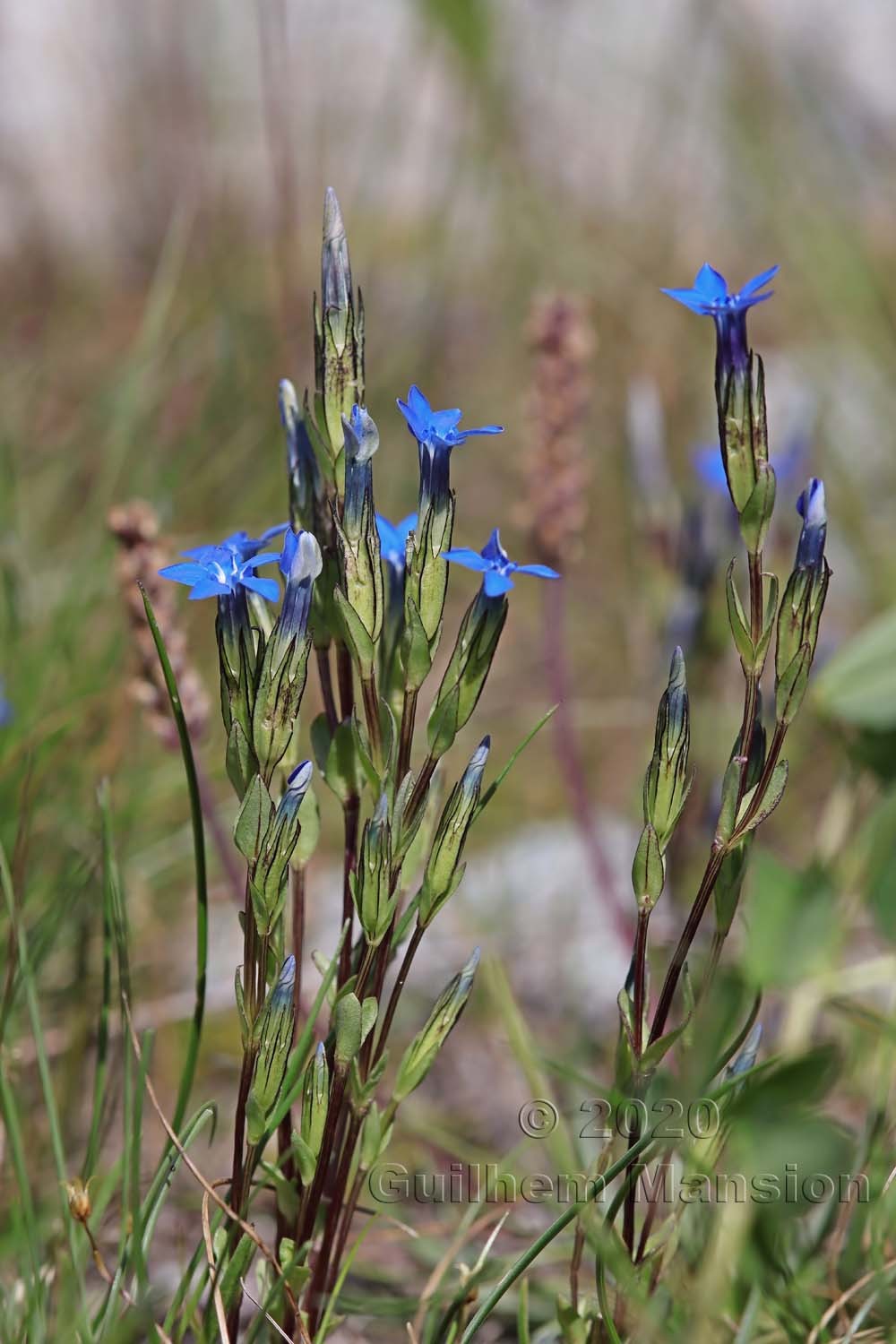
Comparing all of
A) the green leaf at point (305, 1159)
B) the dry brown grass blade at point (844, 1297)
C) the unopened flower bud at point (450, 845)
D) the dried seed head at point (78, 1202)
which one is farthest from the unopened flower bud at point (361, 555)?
the dry brown grass blade at point (844, 1297)

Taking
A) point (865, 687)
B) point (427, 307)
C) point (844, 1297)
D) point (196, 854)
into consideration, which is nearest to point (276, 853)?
point (196, 854)

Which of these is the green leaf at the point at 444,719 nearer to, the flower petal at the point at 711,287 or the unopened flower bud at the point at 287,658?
the unopened flower bud at the point at 287,658

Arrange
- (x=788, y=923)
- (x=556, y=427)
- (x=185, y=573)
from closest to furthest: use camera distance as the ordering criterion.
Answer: (x=185, y=573), (x=788, y=923), (x=556, y=427)

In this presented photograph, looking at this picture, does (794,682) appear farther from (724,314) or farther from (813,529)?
(724,314)

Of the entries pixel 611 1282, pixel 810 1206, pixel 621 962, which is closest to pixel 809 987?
pixel 810 1206

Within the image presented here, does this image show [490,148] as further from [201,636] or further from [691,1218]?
[691,1218]

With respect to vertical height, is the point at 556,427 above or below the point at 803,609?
above

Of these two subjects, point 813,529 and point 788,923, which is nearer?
point 813,529
